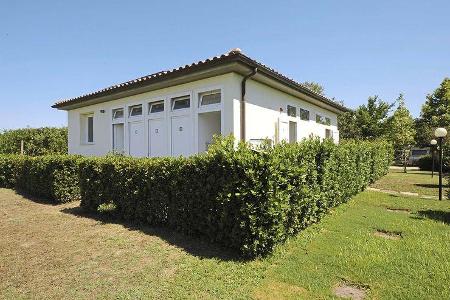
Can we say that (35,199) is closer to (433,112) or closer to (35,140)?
(35,140)

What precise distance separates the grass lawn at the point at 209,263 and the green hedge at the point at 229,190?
1.06ft

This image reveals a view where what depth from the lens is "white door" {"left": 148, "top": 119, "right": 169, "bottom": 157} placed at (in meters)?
11.1

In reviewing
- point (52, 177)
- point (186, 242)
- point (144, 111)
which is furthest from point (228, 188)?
point (144, 111)

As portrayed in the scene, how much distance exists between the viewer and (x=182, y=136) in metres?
10.4

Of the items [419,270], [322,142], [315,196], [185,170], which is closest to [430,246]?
[419,270]

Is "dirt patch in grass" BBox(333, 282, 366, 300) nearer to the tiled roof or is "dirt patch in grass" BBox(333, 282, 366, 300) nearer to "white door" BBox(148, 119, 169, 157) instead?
the tiled roof

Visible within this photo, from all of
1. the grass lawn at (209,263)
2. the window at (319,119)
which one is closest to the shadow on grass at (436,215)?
the grass lawn at (209,263)

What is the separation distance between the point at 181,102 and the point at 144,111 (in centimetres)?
200

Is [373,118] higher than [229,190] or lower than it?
higher

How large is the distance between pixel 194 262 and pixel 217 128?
254 inches

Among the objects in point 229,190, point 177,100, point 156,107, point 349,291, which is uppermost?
point 177,100

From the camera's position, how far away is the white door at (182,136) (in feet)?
33.5

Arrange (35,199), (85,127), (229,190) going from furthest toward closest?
(85,127) → (35,199) → (229,190)

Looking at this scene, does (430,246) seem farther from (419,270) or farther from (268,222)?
(268,222)
